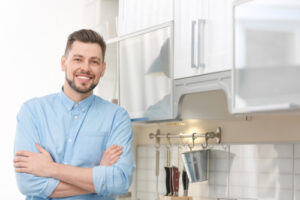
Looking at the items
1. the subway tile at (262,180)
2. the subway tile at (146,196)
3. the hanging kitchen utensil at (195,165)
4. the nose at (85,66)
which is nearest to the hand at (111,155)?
the nose at (85,66)

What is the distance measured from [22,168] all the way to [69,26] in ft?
4.68

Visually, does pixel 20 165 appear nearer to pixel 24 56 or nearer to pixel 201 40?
pixel 201 40

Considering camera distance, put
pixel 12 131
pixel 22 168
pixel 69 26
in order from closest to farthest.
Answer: pixel 22 168 < pixel 12 131 < pixel 69 26

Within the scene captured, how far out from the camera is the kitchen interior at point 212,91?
5.69ft

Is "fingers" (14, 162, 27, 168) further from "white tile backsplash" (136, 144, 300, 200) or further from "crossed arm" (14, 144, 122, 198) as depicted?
"white tile backsplash" (136, 144, 300, 200)

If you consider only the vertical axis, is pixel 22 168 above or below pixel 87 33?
below

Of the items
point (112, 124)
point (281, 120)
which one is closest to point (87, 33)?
point (112, 124)

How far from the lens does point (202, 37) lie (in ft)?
6.99

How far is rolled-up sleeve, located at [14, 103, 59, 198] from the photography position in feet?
6.47

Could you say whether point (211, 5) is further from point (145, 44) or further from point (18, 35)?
point (18, 35)

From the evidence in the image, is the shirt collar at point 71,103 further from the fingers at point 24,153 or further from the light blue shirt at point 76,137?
the fingers at point 24,153

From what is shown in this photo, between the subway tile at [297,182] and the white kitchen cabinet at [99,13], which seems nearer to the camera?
the subway tile at [297,182]

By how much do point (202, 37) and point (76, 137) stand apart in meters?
0.69

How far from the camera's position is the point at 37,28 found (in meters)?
3.11
